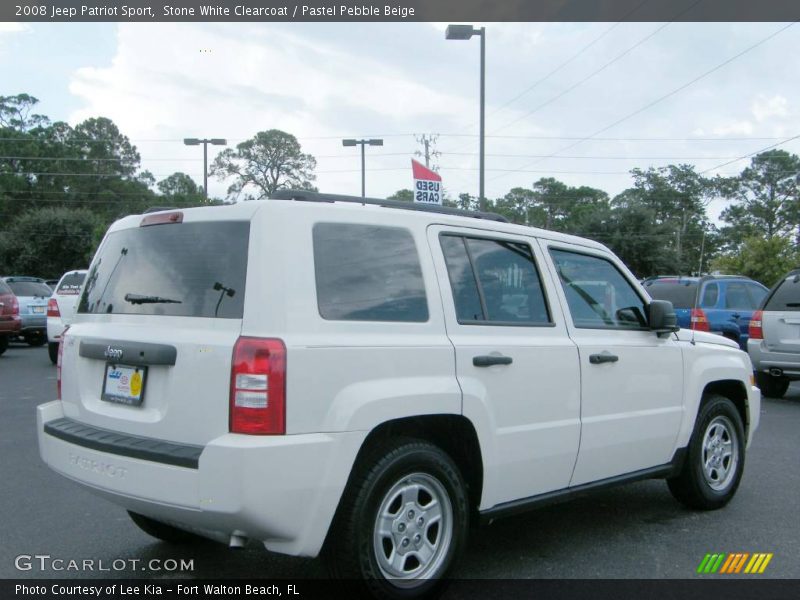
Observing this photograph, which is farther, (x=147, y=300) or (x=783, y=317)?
(x=783, y=317)

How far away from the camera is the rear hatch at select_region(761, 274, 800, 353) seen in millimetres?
9961

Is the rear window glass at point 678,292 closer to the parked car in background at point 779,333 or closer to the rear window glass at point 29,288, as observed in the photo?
the parked car in background at point 779,333

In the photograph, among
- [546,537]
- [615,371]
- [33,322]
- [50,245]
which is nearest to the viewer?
[615,371]

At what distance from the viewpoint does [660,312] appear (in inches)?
188

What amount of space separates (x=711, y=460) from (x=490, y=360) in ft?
8.04

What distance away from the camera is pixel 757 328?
1037 cm

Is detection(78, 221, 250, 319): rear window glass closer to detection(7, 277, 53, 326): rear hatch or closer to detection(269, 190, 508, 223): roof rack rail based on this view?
detection(269, 190, 508, 223): roof rack rail

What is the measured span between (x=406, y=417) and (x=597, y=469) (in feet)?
5.14

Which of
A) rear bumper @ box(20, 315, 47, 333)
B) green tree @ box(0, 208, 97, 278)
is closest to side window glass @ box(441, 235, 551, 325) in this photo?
rear bumper @ box(20, 315, 47, 333)

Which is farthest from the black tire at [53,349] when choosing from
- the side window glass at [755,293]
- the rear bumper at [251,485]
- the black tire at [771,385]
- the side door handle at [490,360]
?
the side window glass at [755,293]

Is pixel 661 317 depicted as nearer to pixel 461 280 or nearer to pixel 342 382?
pixel 461 280

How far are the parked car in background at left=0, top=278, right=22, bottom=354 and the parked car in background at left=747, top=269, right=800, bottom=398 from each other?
13429 millimetres

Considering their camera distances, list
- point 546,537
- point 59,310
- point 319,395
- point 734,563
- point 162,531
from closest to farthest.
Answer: point 319,395, point 734,563, point 162,531, point 546,537, point 59,310

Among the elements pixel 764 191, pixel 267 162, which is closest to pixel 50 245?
pixel 267 162
